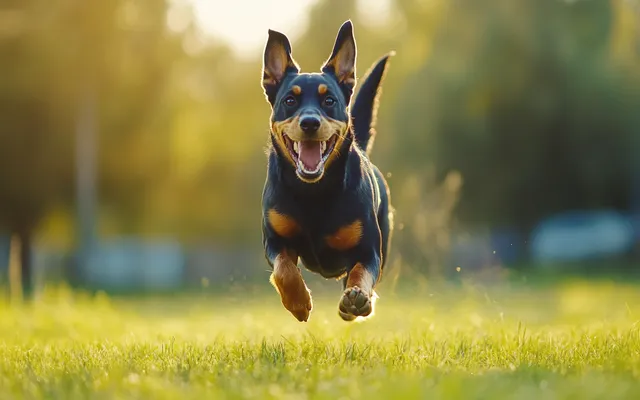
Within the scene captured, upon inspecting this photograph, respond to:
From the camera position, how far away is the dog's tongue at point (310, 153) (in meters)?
5.61

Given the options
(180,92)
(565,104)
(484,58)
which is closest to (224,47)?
(180,92)

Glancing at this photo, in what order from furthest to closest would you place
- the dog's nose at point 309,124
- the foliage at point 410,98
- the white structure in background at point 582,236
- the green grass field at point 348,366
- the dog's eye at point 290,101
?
the white structure in background at point 582,236
the foliage at point 410,98
the dog's eye at point 290,101
the dog's nose at point 309,124
the green grass field at point 348,366

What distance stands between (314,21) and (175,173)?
22.2ft

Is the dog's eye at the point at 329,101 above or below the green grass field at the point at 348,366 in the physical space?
above

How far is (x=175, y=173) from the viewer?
2827cm

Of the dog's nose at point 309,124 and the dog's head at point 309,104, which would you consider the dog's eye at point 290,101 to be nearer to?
the dog's head at point 309,104

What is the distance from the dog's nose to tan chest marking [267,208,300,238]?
680 millimetres

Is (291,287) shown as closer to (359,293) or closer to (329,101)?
(359,293)

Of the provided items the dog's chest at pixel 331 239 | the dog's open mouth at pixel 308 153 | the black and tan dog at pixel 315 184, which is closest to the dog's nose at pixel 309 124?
the black and tan dog at pixel 315 184

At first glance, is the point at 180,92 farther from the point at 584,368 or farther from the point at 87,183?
the point at 584,368

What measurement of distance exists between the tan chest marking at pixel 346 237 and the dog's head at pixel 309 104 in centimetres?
44

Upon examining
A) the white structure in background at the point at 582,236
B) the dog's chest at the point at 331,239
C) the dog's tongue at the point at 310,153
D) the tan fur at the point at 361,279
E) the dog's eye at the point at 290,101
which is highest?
the dog's eye at the point at 290,101

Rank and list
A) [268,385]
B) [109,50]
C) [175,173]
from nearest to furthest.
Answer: [268,385] < [109,50] < [175,173]

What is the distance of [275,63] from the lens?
615 centimetres
